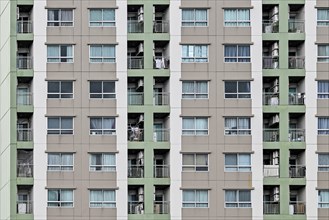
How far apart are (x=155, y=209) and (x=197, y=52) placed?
11.0 meters

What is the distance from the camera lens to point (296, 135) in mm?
96125

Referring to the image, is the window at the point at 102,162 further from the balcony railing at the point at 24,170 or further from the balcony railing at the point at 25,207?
the balcony railing at the point at 25,207

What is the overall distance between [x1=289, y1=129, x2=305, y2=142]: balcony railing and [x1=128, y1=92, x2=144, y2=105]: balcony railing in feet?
33.8

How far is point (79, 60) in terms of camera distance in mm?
95812

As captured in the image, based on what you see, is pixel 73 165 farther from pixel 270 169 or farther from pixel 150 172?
A: pixel 270 169

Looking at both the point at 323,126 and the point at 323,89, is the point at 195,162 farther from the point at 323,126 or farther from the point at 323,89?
the point at 323,89

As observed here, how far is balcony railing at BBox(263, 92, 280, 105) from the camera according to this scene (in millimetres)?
96250

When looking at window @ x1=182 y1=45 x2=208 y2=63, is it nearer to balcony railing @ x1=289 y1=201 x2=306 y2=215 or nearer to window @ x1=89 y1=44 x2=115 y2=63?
window @ x1=89 y1=44 x2=115 y2=63

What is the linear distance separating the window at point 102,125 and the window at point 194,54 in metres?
6.49

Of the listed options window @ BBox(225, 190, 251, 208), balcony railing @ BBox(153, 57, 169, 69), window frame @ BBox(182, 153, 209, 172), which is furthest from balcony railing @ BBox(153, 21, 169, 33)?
window @ BBox(225, 190, 251, 208)

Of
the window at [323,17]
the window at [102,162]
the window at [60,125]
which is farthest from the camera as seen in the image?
the window at [323,17]

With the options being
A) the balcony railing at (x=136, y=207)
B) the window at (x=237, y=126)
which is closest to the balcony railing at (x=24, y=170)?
the balcony railing at (x=136, y=207)

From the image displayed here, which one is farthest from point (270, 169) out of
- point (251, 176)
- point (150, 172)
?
point (150, 172)

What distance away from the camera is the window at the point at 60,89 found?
313ft
